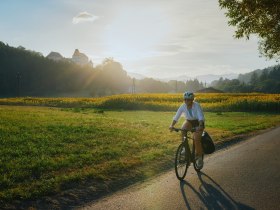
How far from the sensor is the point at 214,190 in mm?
8422

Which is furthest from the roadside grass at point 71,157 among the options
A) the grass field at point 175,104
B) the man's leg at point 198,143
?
the grass field at point 175,104

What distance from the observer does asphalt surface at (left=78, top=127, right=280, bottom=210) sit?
24.0 feet

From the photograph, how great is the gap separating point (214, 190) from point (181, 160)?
1.54 metres

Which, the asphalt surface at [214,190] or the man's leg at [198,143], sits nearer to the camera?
the asphalt surface at [214,190]

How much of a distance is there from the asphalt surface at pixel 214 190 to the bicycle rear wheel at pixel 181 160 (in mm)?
209

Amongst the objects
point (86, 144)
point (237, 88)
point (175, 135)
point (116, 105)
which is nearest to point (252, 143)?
point (175, 135)

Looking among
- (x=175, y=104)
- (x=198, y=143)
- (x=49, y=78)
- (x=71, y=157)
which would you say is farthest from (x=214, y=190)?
(x=49, y=78)

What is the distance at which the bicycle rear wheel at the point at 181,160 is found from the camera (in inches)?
375

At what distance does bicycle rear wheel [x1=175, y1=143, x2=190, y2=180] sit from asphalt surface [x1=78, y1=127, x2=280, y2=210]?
0.21 metres

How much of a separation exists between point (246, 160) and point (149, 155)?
3.46 meters

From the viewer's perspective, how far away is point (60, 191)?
8539 mm

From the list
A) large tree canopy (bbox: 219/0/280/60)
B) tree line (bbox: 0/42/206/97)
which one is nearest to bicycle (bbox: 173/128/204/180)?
large tree canopy (bbox: 219/0/280/60)

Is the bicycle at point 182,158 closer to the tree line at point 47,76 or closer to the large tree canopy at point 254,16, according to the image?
the large tree canopy at point 254,16

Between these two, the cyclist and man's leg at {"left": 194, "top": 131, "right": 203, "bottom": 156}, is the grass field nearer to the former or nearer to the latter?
man's leg at {"left": 194, "top": 131, "right": 203, "bottom": 156}
